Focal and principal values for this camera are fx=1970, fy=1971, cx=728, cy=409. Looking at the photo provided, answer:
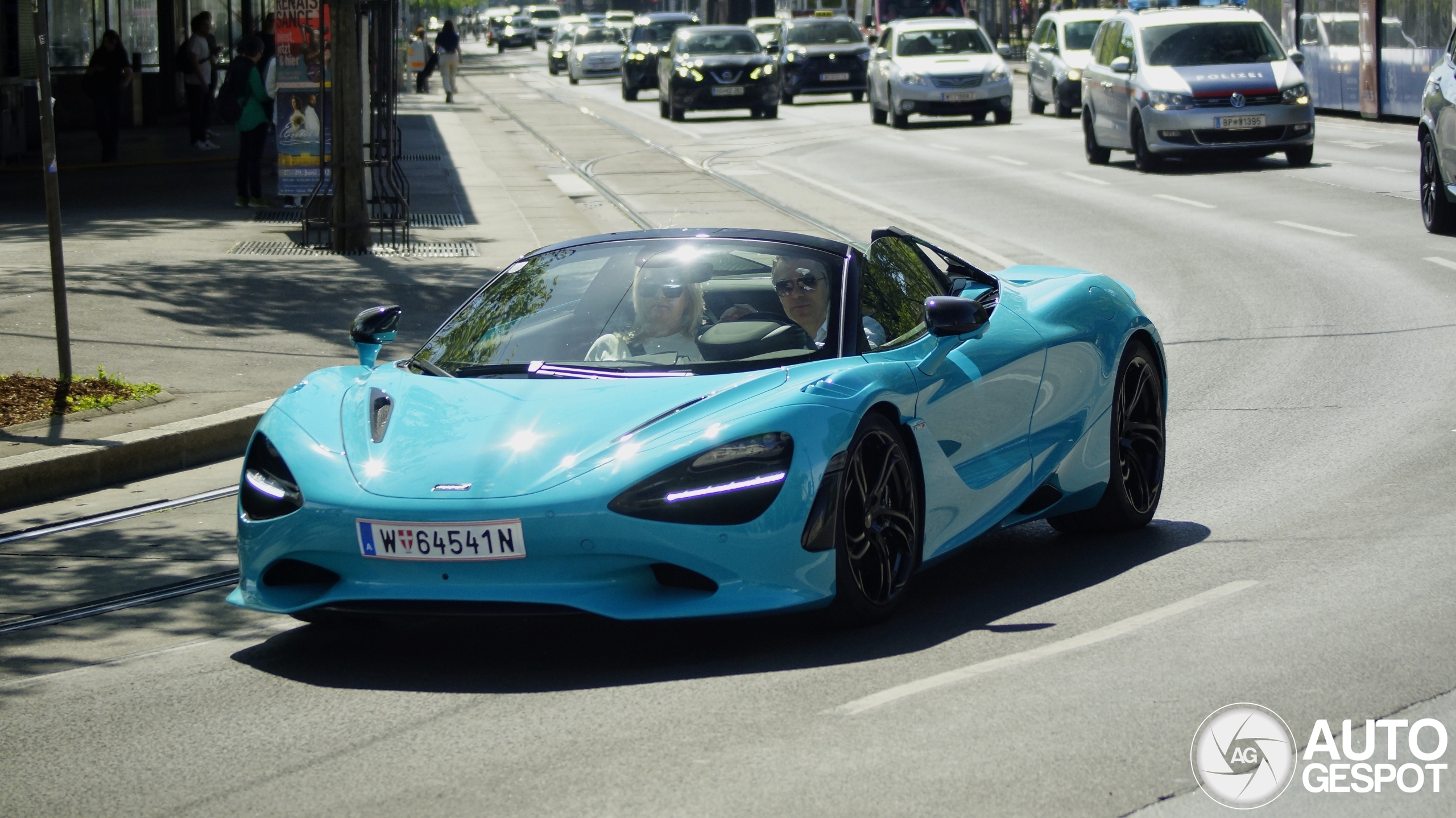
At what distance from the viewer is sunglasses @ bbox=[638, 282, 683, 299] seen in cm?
617

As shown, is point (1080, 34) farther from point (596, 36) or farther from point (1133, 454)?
point (596, 36)

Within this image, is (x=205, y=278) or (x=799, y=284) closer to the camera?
(x=799, y=284)

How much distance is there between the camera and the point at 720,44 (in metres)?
39.4

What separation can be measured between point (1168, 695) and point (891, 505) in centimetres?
109

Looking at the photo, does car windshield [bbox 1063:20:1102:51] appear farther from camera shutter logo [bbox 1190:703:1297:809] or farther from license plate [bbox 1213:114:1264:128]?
camera shutter logo [bbox 1190:703:1297:809]

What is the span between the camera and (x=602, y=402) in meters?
5.53

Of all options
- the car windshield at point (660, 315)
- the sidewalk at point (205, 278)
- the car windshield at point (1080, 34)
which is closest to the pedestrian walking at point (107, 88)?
the sidewalk at point (205, 278)

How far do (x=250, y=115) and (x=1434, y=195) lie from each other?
1126 cm

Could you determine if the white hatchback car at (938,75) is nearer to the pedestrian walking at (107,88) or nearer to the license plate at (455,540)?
the pedestrian walking at (107,88)

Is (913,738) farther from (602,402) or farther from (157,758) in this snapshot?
(157,758)

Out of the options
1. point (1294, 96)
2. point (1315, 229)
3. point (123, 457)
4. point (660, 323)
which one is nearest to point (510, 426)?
point (660, 323)

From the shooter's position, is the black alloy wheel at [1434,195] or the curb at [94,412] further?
the black alloy wheel at [1434,195]

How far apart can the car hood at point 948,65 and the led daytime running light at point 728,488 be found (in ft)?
95.0

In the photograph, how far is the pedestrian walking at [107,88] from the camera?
25.6 m
